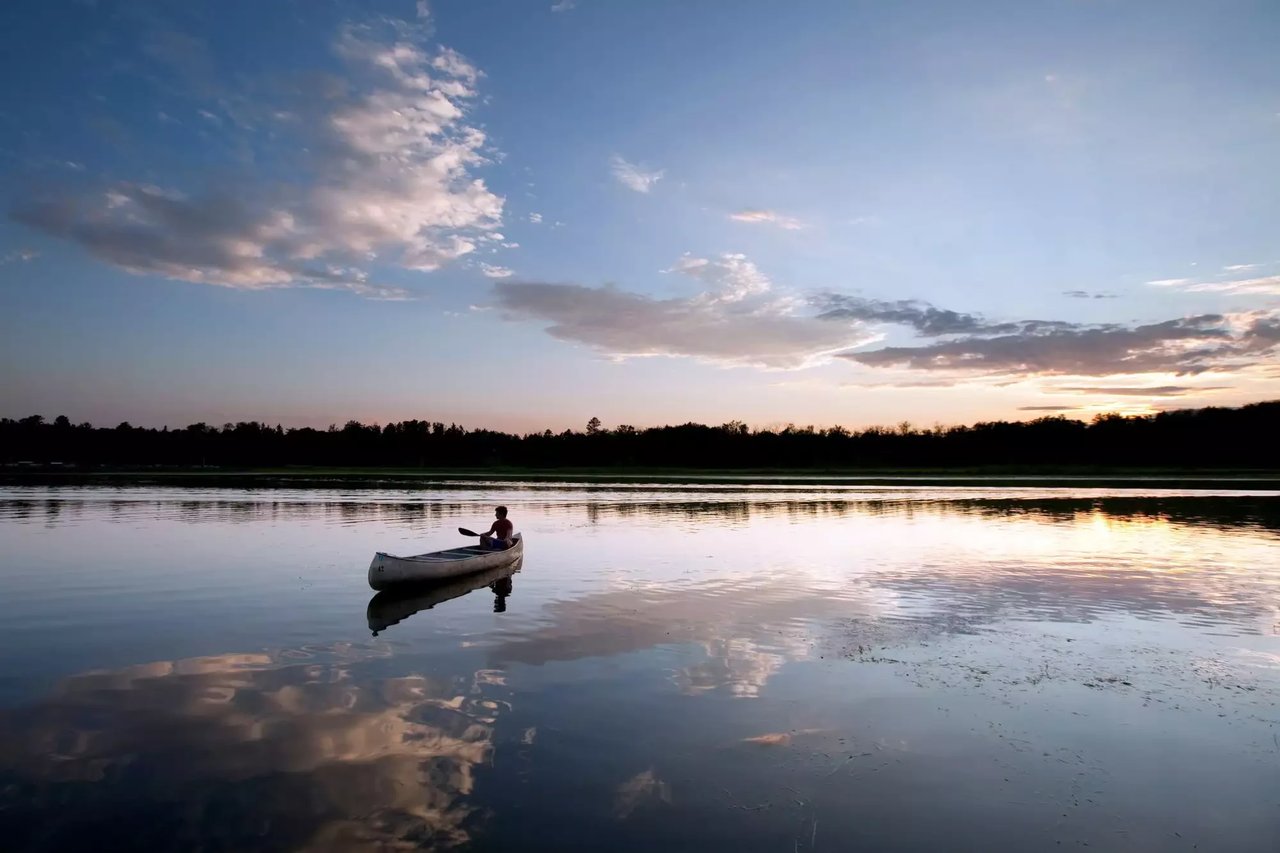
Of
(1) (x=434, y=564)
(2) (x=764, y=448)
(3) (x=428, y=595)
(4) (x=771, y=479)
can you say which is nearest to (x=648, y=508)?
(1) (x=434, y=564)

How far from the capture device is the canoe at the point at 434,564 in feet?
60.4

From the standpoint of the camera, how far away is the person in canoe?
77.9 ft

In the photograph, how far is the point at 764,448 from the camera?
18338cm

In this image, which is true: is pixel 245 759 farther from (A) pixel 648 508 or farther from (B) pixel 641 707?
(A) pixel 648 508

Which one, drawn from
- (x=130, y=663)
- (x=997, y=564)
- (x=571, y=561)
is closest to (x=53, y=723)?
(x=130, y=663)

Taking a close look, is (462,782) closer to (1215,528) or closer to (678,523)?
(678,523)

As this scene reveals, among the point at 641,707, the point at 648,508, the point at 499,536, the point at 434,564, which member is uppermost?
the point at 499,536

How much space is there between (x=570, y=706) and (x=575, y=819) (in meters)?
3.33

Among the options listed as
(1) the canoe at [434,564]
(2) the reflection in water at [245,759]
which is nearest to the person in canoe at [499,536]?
(1) the canoe at [434,564]

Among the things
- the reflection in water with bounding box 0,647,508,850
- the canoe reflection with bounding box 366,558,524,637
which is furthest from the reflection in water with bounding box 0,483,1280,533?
the reflection in water with bounding box 0,647,508,850

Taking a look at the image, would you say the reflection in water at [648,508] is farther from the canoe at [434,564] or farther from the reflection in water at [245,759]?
the reflection in water at [245,759]

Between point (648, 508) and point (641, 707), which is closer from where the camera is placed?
point (641, 707)

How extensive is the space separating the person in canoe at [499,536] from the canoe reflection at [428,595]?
0.75 metres

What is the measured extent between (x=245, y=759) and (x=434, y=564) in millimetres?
11320
